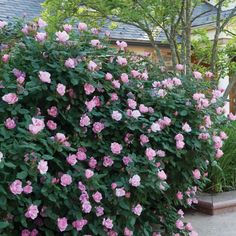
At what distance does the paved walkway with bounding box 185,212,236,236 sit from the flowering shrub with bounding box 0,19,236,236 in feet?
1.74

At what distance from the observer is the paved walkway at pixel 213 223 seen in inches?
157

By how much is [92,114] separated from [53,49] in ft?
1.69

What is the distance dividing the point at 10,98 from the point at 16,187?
0.61m

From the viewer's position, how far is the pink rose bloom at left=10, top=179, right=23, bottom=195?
233cm

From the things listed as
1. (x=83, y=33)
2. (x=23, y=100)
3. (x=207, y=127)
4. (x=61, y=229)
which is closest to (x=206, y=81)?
(x=207, y=127)

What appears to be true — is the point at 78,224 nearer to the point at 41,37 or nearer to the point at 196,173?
the point at 196,173

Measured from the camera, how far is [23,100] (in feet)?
9.43

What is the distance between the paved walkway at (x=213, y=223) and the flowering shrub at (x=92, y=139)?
529 millimetres

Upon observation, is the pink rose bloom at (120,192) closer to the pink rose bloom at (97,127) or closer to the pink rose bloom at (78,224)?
the pink rose bloom at (78,224)

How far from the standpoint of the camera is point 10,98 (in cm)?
267

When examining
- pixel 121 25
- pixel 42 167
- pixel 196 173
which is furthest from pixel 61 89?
pixel 121 25

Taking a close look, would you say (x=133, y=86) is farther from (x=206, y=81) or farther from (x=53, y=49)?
(x=206, y=81)

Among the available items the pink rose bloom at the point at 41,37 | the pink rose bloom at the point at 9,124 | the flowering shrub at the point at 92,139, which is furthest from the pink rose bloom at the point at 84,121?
the pink rose bloom at the point at 41,37

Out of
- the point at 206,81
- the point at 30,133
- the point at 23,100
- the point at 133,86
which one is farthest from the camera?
the point at 206,81
